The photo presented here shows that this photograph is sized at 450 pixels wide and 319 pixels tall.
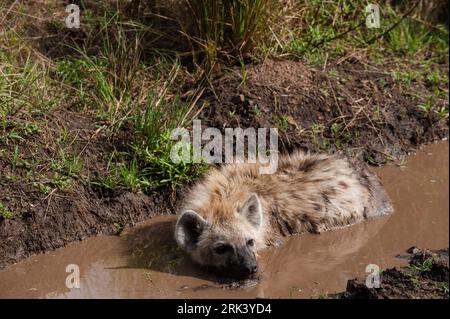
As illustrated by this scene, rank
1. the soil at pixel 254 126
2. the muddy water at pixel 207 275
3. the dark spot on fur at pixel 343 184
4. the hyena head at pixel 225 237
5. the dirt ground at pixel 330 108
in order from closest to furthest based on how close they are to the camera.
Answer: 1. the muddy water at pixel 207 275
2. the hyena head at pixel 225 237
3. the soil at pixel 254 126
4. the dark spot on fur at pixel 343 184
5. the dirt ground at pixel 330 108

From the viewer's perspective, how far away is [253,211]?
21.2ft

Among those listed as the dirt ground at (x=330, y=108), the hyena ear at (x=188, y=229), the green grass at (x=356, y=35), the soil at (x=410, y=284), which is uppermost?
the green grass at (x=356, y=35)

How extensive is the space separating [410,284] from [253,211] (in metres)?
1.37

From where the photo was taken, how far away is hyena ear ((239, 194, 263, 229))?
252 inches

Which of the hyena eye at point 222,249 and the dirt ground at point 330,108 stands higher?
the dirt ground at point 330,108

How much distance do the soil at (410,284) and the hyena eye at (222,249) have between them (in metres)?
0.87

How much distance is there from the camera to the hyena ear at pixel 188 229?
6206 mm

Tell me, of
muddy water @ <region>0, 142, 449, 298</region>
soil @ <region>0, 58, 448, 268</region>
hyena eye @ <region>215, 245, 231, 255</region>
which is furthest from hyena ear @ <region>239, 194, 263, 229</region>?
soil @ <region>0, 58, 448, 268</region>

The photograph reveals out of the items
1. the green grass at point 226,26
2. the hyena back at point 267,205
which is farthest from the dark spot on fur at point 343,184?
the green grass at point 226,26

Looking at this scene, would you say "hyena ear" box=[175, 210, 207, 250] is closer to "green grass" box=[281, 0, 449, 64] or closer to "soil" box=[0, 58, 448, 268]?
"soil" box=[0, 58, 448, 268]

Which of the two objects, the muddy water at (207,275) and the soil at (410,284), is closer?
the soil at (410,284)

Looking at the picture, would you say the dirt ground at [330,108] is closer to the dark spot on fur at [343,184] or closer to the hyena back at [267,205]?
the hyena back at [267,205]

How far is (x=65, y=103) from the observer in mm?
7328
